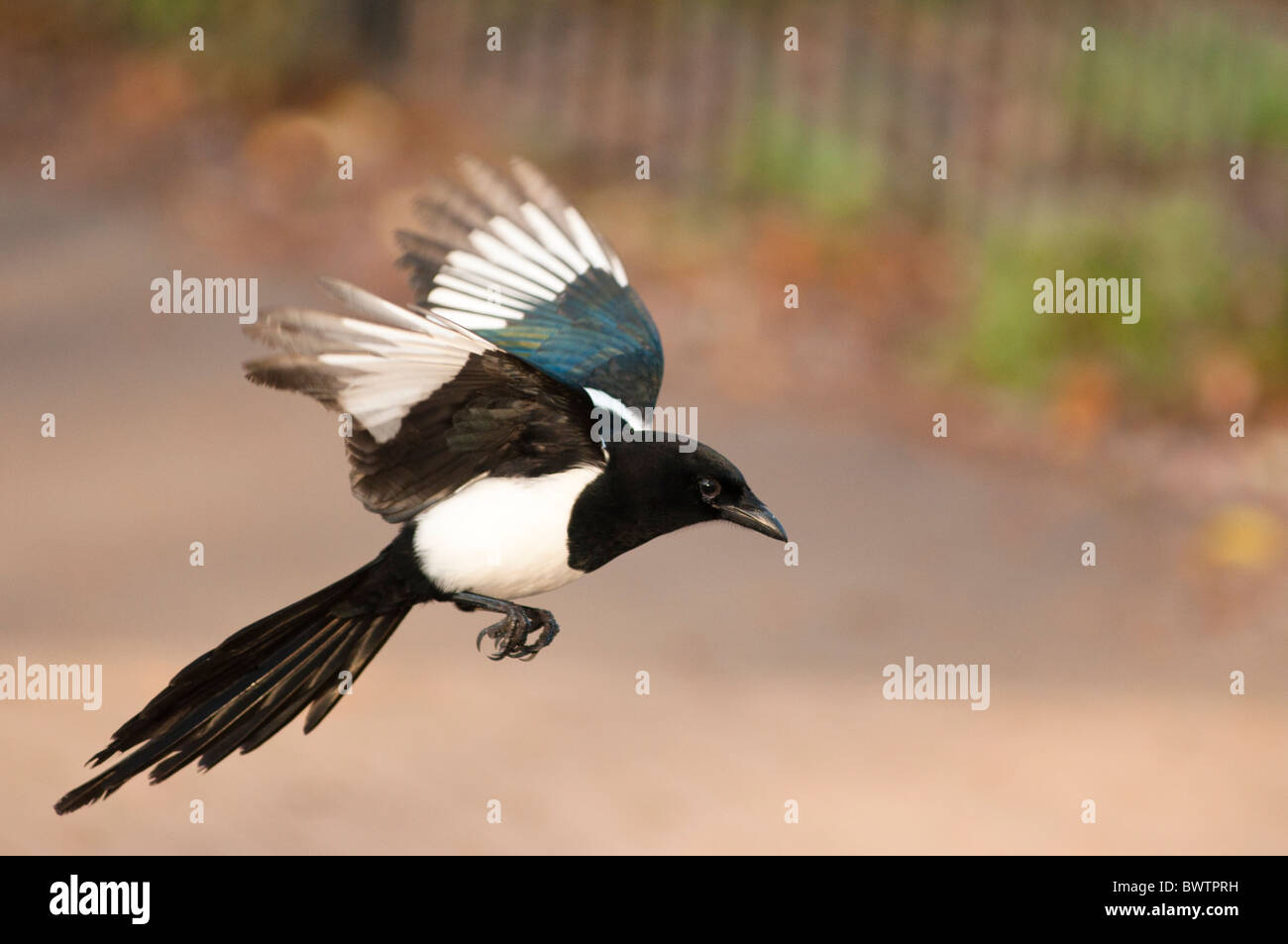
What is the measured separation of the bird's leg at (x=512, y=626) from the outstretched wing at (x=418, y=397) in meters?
0.13

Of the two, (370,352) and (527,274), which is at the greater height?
(527,274)

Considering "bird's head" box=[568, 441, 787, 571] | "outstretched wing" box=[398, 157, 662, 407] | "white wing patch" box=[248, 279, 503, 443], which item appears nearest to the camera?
"white wing patch" box=[248, 279, 503, 443]

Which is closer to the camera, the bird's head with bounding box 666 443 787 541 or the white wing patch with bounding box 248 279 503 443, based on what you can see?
the white wing patch with bounding box 248 279 503 443

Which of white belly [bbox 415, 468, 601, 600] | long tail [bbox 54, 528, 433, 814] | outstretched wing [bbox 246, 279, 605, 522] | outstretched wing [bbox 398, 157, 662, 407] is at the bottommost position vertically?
long tail [bbox 54, 528, 433, 814]

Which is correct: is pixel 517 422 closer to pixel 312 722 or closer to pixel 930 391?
pixel 312 722

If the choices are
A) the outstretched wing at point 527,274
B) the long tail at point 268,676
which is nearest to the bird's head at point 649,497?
the long tail at point 268,676

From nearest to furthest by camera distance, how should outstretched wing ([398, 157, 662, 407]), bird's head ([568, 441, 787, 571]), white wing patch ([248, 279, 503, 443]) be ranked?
1. white wing patch ([248, 279, 503, 443])
2. bird's head ([568, 441, 787, 571])
3. outstretched wing ([398, 157, 662, 407])

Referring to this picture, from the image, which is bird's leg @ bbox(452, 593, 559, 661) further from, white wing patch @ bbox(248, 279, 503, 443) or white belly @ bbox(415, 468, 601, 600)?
white wing patch @ bbox(248, 279, 503, 443)

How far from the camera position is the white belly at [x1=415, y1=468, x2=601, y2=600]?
1.81m

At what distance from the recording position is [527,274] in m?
2.48

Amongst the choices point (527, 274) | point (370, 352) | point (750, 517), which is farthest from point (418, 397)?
point (527, 274)

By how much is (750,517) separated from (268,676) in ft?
2.02

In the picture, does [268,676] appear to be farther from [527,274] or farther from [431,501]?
[527,274]

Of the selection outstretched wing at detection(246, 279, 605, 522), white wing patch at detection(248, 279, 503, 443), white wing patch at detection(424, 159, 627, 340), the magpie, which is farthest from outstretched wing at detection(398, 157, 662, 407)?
white wing patch at detection(248, 279, 503, 443)
